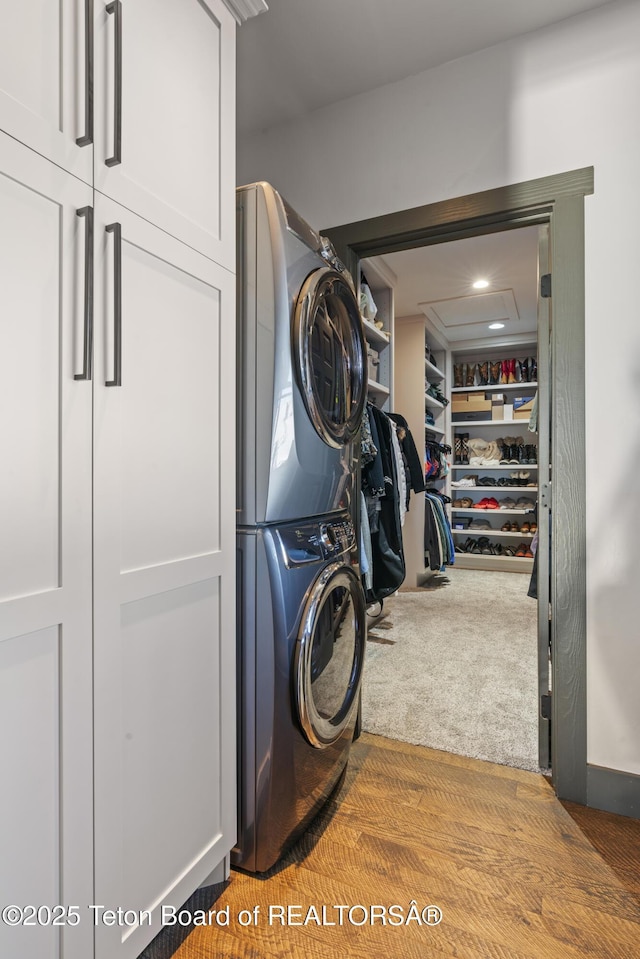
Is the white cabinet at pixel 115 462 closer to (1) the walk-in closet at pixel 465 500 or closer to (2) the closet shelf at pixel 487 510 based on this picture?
(1) the walk-in closet at pixel 465 500

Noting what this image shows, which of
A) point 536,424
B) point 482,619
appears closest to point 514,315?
point 482,619

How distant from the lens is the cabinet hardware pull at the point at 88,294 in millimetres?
906

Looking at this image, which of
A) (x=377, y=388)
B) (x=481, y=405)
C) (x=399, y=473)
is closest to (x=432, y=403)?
(x=481, y=405)

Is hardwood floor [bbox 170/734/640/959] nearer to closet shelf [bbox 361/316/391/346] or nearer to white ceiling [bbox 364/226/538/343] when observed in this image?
closet shelf [bbox 361/316/391/346]

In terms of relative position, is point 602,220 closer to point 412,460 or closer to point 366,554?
point 366,554

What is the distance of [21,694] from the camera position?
2.75 ft

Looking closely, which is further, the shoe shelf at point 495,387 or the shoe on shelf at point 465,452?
the shoe on shelf at point 465,452

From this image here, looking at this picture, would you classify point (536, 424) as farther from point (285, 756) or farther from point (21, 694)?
point (21, 694)

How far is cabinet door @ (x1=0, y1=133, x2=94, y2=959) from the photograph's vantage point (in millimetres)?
814

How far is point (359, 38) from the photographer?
1.82 metres

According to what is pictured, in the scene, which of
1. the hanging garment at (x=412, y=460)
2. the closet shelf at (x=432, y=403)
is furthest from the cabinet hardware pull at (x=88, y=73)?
the closet shelf at (x=432, y=403)

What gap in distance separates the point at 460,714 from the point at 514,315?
13.0ft

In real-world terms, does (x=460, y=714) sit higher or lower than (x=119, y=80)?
lower

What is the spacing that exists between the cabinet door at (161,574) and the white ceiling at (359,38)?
1099 millimetres
